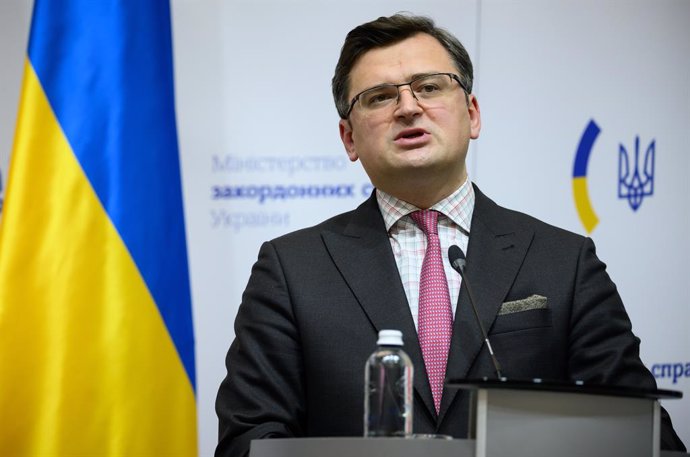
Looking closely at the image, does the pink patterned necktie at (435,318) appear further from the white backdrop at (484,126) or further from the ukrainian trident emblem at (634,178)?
the ukrainian trident emblem at (634,178)

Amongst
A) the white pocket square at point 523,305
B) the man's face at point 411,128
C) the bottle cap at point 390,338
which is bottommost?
the bottle cap at point 390,338

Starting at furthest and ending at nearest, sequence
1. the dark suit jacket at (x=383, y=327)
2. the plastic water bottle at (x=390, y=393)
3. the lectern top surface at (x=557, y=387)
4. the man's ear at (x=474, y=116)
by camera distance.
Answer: the man's ear at (x=474, y=116)
the dark suit jacket at (x=383, y=327)
the plastic water bottle at (x=390, y=393)
the lectern top surface at (x=557, y=387)

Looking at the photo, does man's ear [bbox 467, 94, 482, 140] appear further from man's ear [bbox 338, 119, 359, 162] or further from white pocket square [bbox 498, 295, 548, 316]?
white pocket square [bbox 498, 295, 548, 316]

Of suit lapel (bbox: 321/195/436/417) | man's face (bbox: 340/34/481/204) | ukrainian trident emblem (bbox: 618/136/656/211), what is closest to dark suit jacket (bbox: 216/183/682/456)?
suit lapel (bbox: 321/195/436/417)

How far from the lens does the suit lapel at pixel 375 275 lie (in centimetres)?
250

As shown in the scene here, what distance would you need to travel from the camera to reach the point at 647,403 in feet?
5.57

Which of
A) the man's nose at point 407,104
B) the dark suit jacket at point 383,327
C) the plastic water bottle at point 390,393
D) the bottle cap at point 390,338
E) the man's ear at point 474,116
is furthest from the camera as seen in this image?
the man's ear at point 474,116

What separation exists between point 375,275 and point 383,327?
7.5 inches

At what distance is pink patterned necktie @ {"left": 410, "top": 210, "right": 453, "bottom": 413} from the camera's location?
8.17 ft

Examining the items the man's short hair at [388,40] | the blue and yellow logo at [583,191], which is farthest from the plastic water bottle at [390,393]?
the blue and yellow logo at [583,191]

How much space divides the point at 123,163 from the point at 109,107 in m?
0.21

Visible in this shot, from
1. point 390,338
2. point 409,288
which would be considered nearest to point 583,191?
point 409,288

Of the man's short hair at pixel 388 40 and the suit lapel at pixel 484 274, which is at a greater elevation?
the man's short hair at pixel 388 40

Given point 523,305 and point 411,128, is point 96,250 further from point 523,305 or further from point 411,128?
point 523,305
